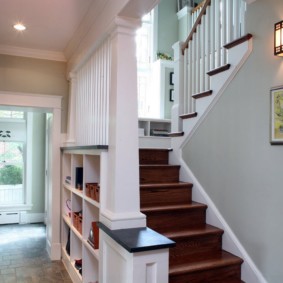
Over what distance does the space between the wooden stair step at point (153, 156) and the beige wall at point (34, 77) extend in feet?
3.98

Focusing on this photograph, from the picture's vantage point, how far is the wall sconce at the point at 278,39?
2.22 m

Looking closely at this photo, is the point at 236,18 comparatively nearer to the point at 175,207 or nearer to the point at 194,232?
the point at 175,207

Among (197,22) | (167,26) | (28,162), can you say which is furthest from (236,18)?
(28,162)

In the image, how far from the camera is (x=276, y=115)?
2324mm

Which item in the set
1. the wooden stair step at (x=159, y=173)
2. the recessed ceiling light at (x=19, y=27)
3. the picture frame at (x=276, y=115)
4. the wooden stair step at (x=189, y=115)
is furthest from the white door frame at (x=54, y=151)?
the picture frame at (x=276, y=115)

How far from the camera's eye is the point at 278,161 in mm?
2311

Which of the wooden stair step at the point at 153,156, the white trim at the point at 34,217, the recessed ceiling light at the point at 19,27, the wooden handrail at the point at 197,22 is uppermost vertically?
the wooden handrail at the point at 197,22

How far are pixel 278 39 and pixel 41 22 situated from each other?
7.32ft

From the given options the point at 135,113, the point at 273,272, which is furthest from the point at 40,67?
the point at 273,272

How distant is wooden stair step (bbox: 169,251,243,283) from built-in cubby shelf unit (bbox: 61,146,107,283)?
2.27 feet

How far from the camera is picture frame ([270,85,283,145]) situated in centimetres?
228

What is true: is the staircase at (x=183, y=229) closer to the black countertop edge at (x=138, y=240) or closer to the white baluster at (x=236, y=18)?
the black countertop edge at (x=138, y=240)

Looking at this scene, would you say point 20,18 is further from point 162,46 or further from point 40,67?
point 162,46

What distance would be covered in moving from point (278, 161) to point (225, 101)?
83 cm
